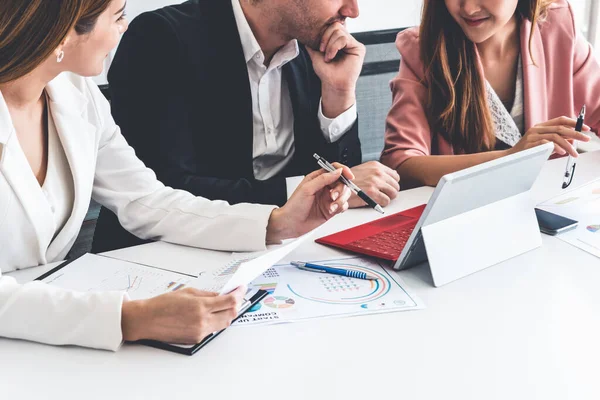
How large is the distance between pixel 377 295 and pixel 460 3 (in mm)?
1006

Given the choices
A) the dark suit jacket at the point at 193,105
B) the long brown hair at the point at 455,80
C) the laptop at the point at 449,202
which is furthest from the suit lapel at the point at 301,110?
the laptop at the point at 449,202

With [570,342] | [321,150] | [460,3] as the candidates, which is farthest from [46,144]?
[460,3]

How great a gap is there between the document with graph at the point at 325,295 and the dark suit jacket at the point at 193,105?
0.53 m

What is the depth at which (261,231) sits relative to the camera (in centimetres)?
130

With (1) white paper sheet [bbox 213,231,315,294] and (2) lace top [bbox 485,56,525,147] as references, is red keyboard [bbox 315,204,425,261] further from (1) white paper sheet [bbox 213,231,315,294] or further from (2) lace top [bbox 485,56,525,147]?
(2) lace top [bbox 485,56,525,147]

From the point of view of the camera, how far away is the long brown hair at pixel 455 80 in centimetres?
188

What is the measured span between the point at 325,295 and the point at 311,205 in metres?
0.26

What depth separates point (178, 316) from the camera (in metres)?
0.95

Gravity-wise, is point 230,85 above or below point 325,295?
above

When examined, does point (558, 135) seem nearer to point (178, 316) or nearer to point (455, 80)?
point (455, 80)

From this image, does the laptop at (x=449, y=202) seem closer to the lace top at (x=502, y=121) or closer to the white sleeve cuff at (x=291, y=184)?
the white sleeve cuff at (x=291, y=184)

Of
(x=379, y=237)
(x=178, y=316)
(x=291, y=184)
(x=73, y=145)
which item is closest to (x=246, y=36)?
(x=291, y=184)

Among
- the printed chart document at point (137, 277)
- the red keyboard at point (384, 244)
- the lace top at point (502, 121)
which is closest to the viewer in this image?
the printed chart document at point (137, 277)

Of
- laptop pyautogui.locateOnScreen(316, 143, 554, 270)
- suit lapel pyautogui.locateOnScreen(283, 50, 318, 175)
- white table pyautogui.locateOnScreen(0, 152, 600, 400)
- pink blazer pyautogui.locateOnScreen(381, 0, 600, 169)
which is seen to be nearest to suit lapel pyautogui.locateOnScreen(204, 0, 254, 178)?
suit lapel pyautogui.locateOnScreen(283, 50, 318, 175)
